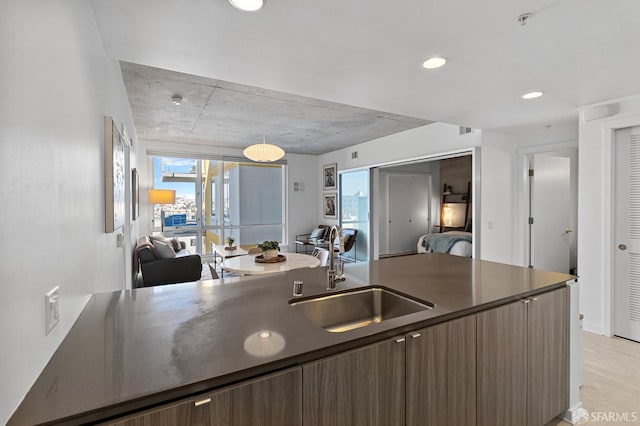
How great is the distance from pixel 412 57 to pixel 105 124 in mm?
2019

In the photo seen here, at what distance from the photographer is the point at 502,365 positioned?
1520 millimetres

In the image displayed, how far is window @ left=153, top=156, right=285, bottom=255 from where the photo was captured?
6.51 m

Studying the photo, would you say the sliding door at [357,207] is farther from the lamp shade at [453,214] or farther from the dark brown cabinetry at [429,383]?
the dark brown cabinetry at [429,383]

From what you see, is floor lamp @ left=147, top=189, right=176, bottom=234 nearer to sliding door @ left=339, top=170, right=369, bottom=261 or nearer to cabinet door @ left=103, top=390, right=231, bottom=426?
sliding door @ left=339, top=170, right=369, bottom=261

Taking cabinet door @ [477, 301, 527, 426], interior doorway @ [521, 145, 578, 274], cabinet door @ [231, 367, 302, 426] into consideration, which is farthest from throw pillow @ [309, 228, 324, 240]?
cabinet door @ [231, 367, 302, 426]

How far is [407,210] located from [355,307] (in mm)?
6821

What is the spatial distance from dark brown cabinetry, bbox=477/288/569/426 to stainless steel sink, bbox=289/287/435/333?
0.38 meters

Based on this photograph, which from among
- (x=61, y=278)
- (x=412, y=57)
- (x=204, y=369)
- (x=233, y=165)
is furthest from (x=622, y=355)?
(x=233, y=165)

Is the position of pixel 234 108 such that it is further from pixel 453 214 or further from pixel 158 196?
pixel 453 214

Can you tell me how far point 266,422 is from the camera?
2.91ft

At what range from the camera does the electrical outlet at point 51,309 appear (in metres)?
0.88

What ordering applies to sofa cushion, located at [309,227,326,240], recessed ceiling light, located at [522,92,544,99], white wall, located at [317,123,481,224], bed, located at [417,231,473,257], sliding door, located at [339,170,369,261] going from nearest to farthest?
recessed ceiling light, located at [522,92,544,99], white wall, located at [317,123,481,224], bed, located at [417,231,473,257], sliding door, located at [339,170,369,261], sofa cushion, located at [309,227,326,240]

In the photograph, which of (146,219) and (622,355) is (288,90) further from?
(146,219)

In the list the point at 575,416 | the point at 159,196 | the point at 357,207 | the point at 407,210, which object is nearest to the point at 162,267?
the point at 159,196
